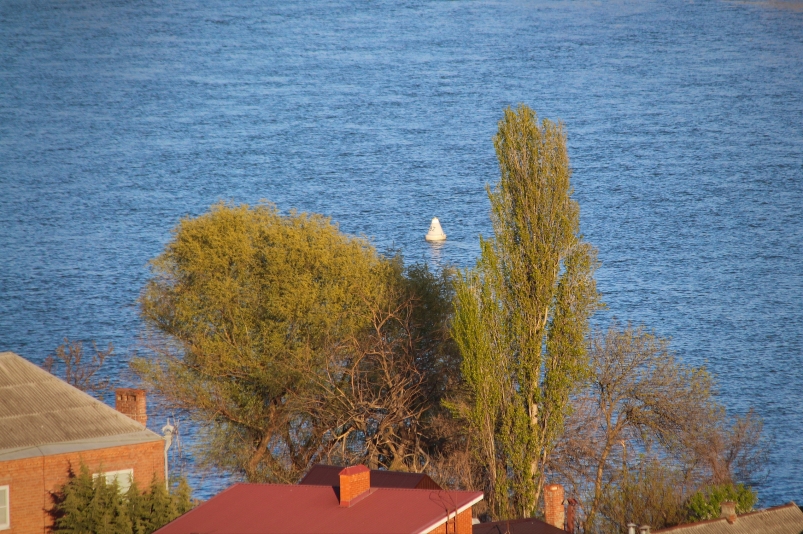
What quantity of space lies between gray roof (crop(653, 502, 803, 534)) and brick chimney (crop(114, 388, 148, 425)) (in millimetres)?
14718

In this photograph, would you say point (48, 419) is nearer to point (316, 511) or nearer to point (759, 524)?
point (316, 511)

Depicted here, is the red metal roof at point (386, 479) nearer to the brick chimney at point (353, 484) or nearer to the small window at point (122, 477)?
the brick chimney at point (353, 484)

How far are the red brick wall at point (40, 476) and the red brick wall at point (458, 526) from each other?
1001cm

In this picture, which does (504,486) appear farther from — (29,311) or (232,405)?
(29,311)

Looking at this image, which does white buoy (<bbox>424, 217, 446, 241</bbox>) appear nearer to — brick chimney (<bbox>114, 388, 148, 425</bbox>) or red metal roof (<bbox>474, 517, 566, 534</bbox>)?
brick chimney (<bbox>114, 388, 148, 425</bbox>)

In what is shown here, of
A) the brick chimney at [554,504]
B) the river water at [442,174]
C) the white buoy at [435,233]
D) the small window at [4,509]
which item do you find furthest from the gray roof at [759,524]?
the white buoy at [435,233]

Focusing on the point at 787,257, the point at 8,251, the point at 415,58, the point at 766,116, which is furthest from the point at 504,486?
the point at 415,58

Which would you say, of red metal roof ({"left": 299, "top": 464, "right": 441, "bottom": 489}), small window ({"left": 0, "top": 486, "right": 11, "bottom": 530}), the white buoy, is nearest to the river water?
the white buoy

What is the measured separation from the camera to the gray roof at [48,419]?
1070 inches

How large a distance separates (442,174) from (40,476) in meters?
111

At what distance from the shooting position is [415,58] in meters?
197

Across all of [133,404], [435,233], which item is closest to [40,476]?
[133,404]

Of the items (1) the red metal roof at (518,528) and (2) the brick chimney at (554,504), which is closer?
(1) the red metal roof at (518,528)

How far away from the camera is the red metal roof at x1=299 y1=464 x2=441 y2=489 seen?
2689cm
